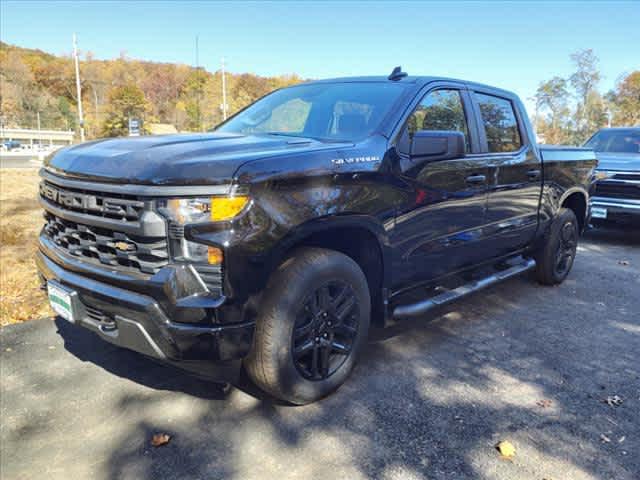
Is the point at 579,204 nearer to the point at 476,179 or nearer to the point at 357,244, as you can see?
the point at 476,179

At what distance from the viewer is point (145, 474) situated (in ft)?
7.53

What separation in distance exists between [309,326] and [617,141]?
27.4ft

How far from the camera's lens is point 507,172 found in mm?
4160

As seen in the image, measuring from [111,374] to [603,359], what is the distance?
11.4 feet

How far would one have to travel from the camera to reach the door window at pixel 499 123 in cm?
409

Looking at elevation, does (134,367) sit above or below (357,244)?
below

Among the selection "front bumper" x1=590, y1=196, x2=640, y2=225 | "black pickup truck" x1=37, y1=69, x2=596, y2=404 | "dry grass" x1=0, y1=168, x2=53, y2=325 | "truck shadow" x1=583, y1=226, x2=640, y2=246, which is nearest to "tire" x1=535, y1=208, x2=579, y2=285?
"black pickup truck" x1=37, y1=69, x2=596, y2=404

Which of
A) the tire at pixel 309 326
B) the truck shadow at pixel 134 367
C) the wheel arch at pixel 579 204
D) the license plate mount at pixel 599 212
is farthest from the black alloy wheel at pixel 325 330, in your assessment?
the license plate mount at pixel 599 212

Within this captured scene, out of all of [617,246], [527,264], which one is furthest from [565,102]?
[527,264]

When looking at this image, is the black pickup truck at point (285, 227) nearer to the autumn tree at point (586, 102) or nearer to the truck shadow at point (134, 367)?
the truck shadow at point (134, 367)

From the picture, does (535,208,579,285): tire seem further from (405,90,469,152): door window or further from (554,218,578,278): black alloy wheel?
(405,90,469,152): door window

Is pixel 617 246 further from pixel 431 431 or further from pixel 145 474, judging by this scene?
pixel 145 474

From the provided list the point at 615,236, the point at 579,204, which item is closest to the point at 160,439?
the point at 579,204

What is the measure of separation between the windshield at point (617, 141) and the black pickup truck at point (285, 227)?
5.84 metres
